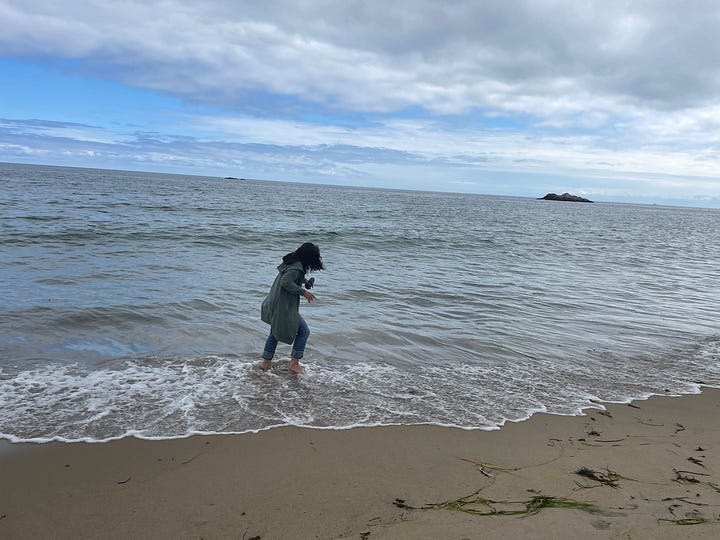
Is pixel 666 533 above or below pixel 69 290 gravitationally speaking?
above

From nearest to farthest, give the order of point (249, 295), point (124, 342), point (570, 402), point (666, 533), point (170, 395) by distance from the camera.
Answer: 1. point (666, 533)
2. point (170, 395)
3. point (570, 402)
4. point (124, 342)
5. point (249, 295)

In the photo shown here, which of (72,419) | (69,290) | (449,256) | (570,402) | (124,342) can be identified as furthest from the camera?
(449,256)

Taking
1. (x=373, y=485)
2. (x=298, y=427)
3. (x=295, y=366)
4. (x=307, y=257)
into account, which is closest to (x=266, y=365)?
(x=295, y=366)

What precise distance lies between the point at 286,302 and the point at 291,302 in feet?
0.21

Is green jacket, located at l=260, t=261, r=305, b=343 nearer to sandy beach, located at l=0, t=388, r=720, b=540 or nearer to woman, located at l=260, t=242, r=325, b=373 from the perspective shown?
woman, located at l=260, t=242, r=325, b=373

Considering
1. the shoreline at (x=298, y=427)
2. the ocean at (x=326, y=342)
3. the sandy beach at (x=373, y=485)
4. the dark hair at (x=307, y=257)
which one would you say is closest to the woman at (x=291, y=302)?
the dark hair at (x=307, y=257)

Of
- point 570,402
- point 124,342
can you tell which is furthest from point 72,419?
point 570,402

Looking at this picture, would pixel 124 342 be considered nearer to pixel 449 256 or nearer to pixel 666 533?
pixel 666 533

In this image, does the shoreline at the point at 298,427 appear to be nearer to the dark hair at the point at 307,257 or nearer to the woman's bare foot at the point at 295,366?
the woman's bare foot at the point at 295,366

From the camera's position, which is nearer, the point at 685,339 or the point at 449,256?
the point at 685,339

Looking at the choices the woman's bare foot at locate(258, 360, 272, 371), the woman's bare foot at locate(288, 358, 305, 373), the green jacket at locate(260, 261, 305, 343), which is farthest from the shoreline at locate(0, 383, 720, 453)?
the green jacket at locate(260, 261, 305, 343)

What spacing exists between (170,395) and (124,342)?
2.31 metres

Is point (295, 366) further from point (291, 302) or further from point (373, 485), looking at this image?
point (373, 485)

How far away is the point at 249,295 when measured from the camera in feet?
35.3
